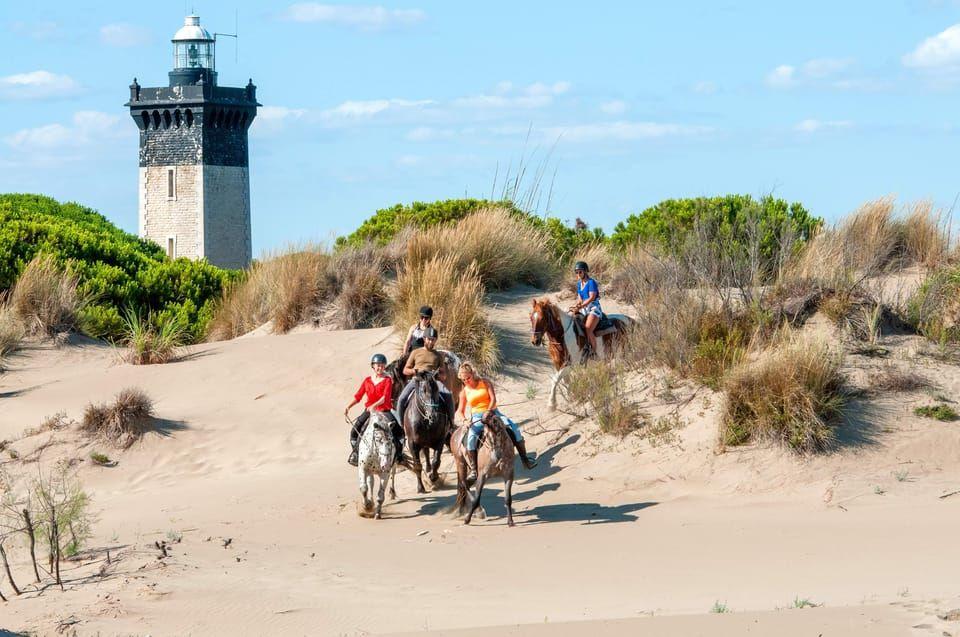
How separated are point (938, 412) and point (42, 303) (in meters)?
18.2

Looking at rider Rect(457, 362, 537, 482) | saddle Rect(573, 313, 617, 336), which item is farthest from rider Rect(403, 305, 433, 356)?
saddle Rect(573, 313, 617, 336)

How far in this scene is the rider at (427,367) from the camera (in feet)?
54.2

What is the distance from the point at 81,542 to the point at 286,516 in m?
2.61

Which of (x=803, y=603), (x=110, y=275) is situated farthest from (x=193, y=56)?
(x=803, y=603)

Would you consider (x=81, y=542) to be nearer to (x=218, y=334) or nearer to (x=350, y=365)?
(x=350, y=365)

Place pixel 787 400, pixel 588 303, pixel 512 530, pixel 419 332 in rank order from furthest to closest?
pixel 588 303
pixel 419 332
pixel 787 400
pixel 512 530

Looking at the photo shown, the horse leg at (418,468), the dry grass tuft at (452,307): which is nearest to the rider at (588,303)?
the dry grass tuft at (452,307)

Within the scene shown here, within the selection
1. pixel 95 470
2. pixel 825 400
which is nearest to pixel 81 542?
pixel 95 470

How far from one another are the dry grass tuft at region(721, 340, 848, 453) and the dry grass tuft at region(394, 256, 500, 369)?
5.29 metres

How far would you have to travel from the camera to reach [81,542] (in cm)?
1515

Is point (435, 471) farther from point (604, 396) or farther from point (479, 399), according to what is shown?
point (604, 396)

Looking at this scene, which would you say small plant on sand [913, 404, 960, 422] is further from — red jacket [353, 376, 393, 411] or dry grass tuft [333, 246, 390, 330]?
dry grass tuft [333, 246, 390, 330]

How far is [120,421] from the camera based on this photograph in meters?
20.8

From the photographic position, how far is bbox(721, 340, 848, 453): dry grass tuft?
1666cm
